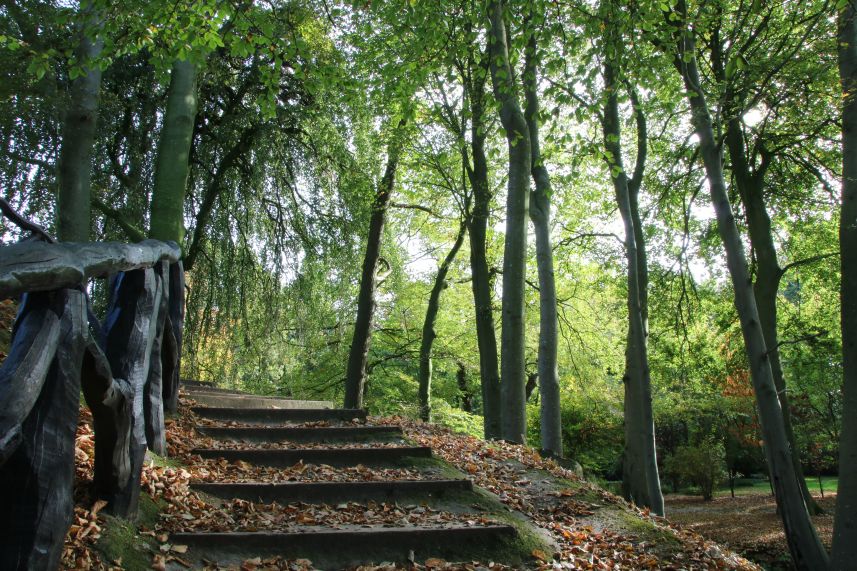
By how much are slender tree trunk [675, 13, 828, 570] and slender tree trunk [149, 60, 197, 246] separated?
5.08m

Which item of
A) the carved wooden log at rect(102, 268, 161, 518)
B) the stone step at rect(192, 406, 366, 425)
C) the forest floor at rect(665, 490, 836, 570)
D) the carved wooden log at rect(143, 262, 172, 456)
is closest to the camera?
the carved wooden log at rect(102, 268, 161, 518)

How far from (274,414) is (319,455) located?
58.2 inches

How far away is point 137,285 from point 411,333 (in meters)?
17.5

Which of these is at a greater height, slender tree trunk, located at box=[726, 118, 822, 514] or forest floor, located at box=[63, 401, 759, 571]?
slender tree trunk, located at box=[726, 118, 822, 514]

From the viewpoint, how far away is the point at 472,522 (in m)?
3.96

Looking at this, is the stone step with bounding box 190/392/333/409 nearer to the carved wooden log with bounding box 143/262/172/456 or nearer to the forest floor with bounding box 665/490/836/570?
the carved wooden log with bounding box 143/262/172/456

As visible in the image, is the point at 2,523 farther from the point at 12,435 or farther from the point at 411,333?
the point at 411,333

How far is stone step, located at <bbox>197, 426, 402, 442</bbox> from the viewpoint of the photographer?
5457mm

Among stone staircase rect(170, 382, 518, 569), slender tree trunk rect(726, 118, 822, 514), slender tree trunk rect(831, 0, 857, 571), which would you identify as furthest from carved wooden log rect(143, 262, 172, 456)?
slender tree trunk rect(726, 118, 822, 514)

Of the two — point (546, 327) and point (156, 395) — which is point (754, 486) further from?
point (156, 395)

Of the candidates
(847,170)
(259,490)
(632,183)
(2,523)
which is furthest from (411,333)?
(2,523)

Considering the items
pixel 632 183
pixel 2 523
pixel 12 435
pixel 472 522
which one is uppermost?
pixel 632 183

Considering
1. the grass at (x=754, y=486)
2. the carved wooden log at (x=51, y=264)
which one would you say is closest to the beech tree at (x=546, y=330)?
the carved wooden log at (x=51, y=264)

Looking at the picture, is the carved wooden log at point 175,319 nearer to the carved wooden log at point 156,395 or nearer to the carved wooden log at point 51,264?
the carved wooden log at point 156,395
